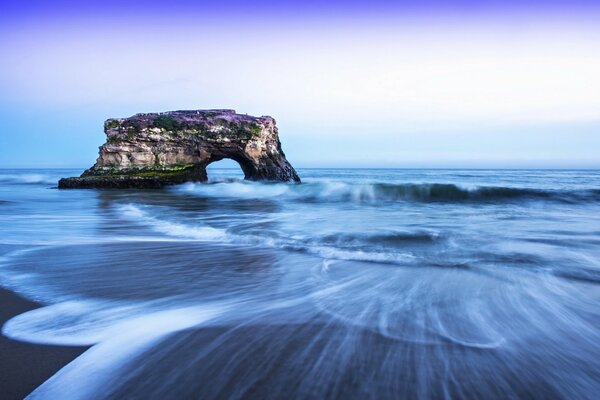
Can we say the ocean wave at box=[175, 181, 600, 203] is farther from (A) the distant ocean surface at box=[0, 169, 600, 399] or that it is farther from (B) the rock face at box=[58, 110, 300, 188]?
(A) the distant ocean surface at box=[0, 169, 600, 399]

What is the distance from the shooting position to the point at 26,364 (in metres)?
1.98

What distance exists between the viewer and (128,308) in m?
2.90

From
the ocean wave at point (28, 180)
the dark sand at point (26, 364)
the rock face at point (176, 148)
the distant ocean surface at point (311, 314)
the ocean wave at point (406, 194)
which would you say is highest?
the rock face at point (176, 148)

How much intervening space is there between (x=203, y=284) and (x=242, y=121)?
69.2 feet

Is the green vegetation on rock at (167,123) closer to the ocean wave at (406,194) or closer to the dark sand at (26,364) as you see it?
the ocean wave at (406,194)

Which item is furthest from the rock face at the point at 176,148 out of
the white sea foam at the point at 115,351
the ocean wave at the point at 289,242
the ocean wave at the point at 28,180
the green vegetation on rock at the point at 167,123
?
the white sea foam at the point at 115,351

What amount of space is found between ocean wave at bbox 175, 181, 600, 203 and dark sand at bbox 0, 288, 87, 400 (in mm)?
14204

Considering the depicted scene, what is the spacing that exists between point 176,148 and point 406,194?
13240 millimetres

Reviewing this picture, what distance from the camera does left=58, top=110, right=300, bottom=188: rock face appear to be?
73.7 feet

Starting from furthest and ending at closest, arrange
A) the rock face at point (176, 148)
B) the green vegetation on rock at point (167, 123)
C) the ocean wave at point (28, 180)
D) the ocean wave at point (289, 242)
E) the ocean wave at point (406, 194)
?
the ocean wave at point (28, 180) < the green vegetation on rock at point (167, 123) < the rock face at point (176, 148) < the ocean wave at point (406, 194) < the ocean wave at point (289, 242)

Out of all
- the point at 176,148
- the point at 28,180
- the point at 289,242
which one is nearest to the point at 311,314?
the point at 289,242

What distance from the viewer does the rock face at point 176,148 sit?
22.5 metres

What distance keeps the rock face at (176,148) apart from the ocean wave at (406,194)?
389cm

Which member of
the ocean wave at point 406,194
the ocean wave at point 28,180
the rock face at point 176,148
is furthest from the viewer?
the ocean wave at point 28,180
